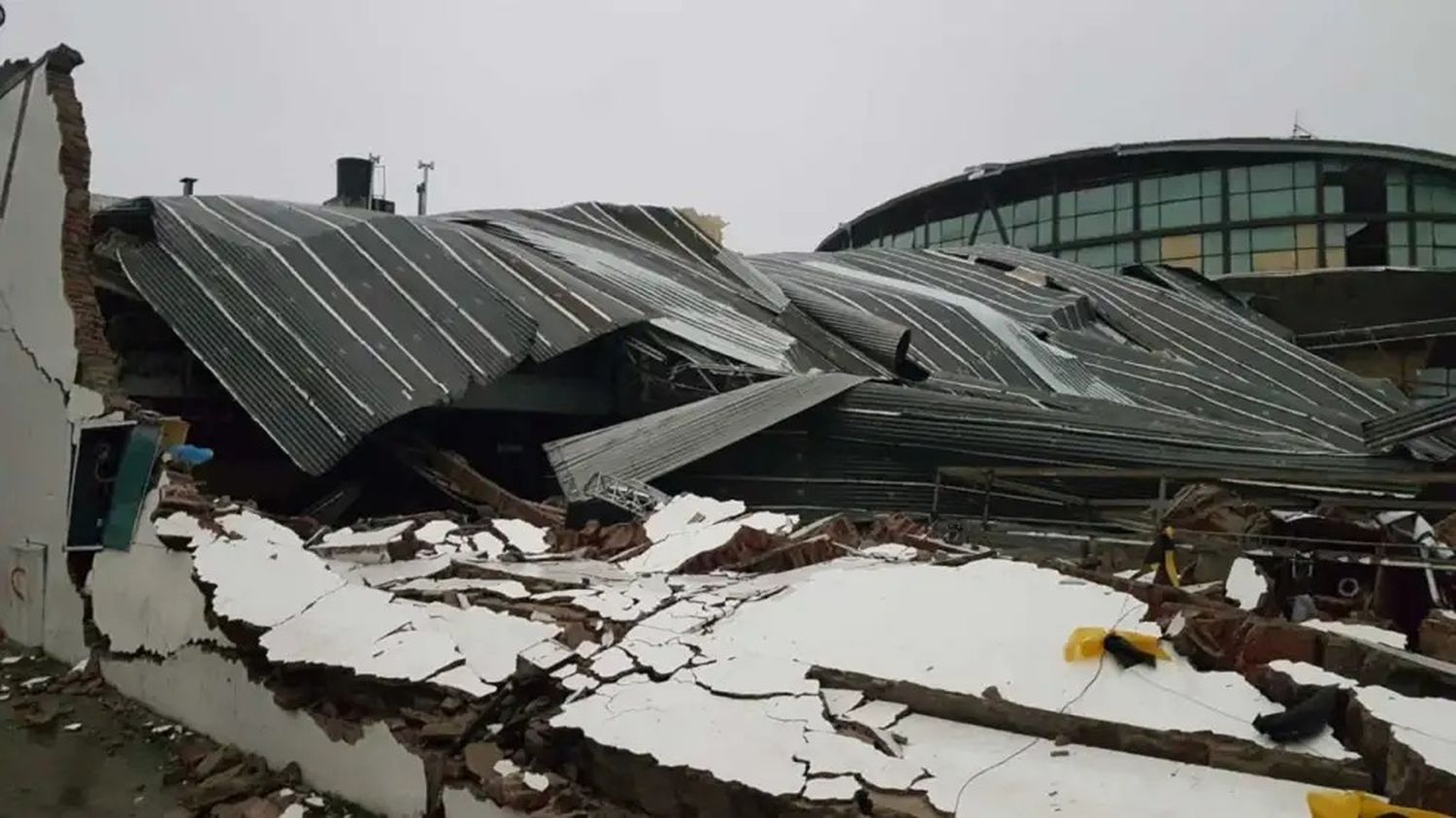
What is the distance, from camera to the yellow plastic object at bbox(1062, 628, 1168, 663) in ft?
9.71

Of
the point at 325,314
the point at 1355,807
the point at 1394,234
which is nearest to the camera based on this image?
the point at 1355,807

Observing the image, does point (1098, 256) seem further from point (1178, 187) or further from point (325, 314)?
point (325, 314)

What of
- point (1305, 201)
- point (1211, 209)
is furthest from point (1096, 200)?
point (1305, 201)

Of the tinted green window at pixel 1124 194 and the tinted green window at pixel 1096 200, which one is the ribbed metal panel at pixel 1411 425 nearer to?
the tinted green window at pixel 1124 194

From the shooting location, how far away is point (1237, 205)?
2677 cm

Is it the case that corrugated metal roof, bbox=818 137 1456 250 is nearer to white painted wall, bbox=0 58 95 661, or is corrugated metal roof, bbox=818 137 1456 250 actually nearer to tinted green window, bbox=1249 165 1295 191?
tinted green window, bbox=1249 165 1295 191

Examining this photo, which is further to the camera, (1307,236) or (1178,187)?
(1178,187)

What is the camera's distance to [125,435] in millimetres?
5449

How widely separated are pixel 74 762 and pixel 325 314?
5126mm

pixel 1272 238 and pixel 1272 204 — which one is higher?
pixel 1272 204

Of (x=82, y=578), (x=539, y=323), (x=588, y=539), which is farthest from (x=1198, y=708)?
(x=539, y=323)

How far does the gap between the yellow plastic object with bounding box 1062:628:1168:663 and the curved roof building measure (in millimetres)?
26069

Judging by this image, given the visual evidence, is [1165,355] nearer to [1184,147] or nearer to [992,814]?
[992,814]

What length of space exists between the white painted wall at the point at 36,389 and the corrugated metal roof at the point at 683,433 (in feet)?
10.3
